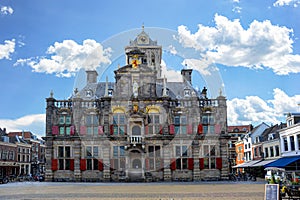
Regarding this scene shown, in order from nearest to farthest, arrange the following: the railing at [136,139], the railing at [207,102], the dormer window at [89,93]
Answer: the railing at [136,139] < the railing at [207,102] < the dormer window at [89,93]

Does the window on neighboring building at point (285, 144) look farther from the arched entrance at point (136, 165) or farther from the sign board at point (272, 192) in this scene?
the sign board at point (272, 192)

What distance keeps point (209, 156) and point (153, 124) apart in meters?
7.52

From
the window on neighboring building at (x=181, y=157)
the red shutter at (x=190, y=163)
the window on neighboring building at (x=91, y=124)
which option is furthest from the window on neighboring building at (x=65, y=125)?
the red shutter at (x=190, y=163)

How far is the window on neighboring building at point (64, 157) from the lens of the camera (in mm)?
40844

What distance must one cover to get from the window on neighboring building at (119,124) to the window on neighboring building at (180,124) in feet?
20.1

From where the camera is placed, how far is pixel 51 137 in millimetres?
40844

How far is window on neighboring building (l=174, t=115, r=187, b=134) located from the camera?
41.1 metres

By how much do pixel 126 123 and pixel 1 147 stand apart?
76.5 feet

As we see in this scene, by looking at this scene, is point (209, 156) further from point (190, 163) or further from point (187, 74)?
point (187, 74)

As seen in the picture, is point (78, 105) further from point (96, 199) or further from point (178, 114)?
point (96, 199)

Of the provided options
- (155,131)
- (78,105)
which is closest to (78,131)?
(78,105)

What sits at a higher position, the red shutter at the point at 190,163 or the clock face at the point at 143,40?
the clock face at the point at 143,40

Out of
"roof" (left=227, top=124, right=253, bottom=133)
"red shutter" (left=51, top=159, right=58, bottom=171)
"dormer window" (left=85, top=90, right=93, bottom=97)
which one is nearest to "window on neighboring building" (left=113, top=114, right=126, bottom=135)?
"dormer window" (left=85, top=90, right=93, bottom=97)

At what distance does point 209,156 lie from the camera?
40.8 metres
